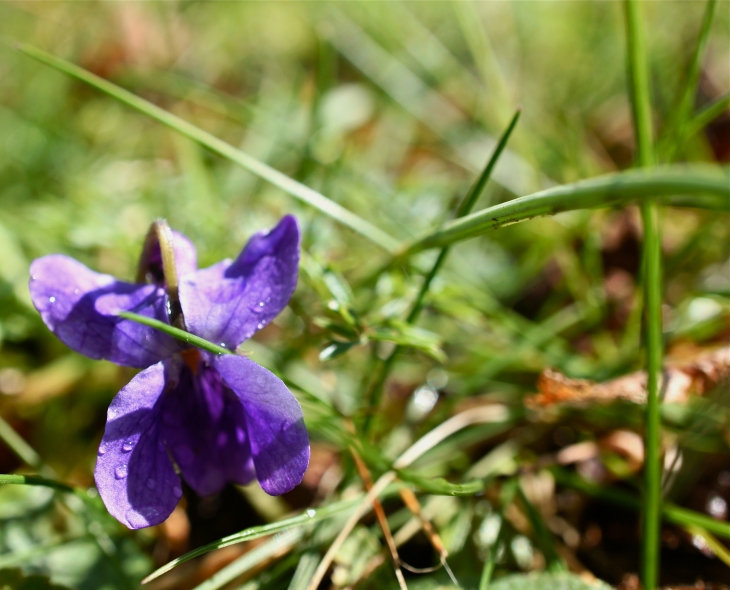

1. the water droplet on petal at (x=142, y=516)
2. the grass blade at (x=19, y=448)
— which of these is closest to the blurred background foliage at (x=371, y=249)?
the grass blade at (x=19, y=448)

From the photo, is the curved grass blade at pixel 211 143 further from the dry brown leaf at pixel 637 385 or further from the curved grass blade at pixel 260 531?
the curved grass blade at pixel 260 531

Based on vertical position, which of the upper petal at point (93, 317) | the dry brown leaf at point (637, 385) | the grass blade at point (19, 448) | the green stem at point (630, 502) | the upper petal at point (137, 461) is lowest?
the grass blade at point (19, 448)

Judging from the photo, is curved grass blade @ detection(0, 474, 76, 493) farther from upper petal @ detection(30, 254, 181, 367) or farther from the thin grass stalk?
the thin grass stalk

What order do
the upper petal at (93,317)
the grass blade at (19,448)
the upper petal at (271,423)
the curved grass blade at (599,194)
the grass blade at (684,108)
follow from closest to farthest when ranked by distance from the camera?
the curved grass blade at (599,194), the upper petal at (271,423), the upper petal at (93,317), the grass blade at (19,448), the grass blade at (684,108)

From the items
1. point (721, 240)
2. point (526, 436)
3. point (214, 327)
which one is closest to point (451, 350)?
point (526, 436)

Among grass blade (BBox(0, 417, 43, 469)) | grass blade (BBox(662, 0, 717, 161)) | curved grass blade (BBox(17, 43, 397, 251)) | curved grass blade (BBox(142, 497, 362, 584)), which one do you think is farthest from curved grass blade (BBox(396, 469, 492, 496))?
grass blade (BBox(662, 0, 717, 161))
